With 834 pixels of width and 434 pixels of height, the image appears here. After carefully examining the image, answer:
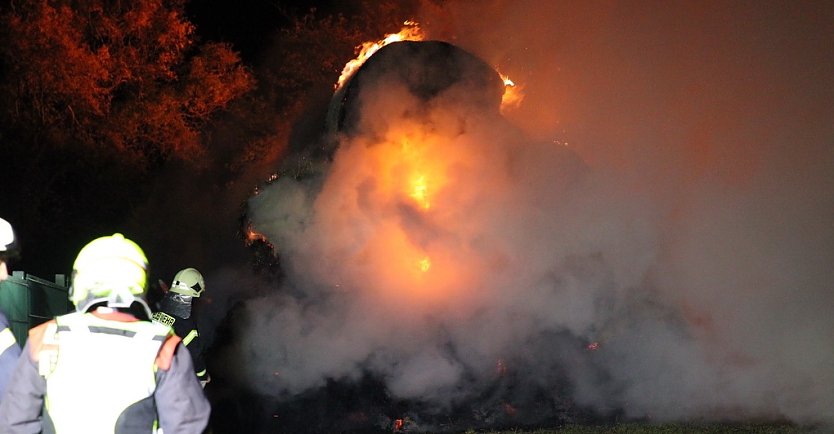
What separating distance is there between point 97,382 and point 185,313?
12.2 ft

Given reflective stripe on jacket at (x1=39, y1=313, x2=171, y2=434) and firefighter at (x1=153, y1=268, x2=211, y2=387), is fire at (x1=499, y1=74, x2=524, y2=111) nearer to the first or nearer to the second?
firefighter at (x1=153, y1=268, x2=211, y2=387)

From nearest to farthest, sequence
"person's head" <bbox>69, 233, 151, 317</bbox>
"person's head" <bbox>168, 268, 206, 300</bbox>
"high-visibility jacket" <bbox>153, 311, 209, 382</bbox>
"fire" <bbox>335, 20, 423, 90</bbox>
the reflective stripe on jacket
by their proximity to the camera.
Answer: the reflective stripe on jacket → "person's head" <bbox>69, 233, 151, 317</bbox> → "high-visibility jacket" <bbox>153, 311, 209, 382</bbox> → "person's head" <bbox>168, 268, 206, 300</bbox> → "fire" <bbox>335, 20, 423, 90</bbox>

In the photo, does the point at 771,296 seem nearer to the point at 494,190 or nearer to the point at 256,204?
the point at 494,190

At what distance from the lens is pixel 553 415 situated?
347 inches

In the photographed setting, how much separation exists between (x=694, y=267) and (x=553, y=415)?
2164mm

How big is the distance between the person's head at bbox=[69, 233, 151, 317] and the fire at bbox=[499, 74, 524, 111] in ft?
21.6

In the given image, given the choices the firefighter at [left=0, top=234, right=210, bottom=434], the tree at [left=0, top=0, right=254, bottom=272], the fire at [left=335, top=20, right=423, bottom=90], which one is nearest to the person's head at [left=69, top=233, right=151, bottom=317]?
the firefighter at [left=0, top=234, right=210, bottom=434]

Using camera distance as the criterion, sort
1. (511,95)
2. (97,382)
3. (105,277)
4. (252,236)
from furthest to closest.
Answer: (252,236), (511,95), (105,277), (97,382)

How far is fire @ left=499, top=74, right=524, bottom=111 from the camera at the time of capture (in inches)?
364

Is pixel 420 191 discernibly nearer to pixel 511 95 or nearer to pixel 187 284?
pixel 511 95

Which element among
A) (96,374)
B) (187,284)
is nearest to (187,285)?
(187,284)

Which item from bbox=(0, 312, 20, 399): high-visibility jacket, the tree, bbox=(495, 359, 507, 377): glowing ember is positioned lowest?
bbox=(0, 312, 20, 399): high-visibility jacket

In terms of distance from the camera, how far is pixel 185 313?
6.57 m

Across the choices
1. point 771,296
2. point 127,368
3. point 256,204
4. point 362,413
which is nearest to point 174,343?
point 127,368
